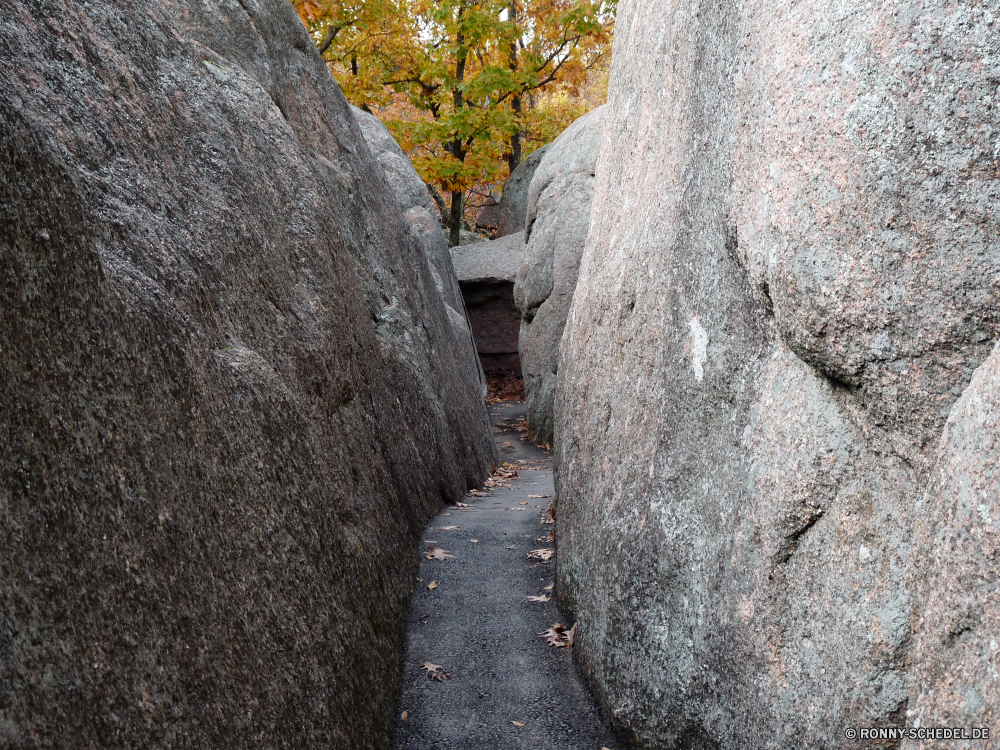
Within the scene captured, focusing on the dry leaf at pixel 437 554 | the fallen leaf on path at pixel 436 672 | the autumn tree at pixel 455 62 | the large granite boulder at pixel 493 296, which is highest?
the autumn tree at pixel 455 62

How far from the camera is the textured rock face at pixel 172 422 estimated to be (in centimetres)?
190

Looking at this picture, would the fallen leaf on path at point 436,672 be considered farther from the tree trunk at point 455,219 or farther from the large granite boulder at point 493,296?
the tree trunk at point 455,219

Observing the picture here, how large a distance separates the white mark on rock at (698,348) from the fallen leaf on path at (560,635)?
1915 mm

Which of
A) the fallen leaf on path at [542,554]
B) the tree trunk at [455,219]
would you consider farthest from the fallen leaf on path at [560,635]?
the tree trunk at [455,219]

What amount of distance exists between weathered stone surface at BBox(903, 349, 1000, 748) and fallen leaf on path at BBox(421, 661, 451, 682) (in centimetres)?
258

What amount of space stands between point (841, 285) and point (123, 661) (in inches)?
94.3

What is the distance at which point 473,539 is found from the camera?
6.13 m

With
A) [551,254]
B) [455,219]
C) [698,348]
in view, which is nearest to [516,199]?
[455,219]

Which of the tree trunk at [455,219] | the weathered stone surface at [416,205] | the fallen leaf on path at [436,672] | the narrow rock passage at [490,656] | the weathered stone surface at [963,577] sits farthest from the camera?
the tree trunk at [455,219]

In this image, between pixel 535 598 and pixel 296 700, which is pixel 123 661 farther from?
pixel 535 598

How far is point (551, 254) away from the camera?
41.7 ft

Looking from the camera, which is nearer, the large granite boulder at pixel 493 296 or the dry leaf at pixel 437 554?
the dry leaf at pixel 437 554

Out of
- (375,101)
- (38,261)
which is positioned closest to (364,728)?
(38,261)

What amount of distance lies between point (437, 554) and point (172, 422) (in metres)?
3.52
